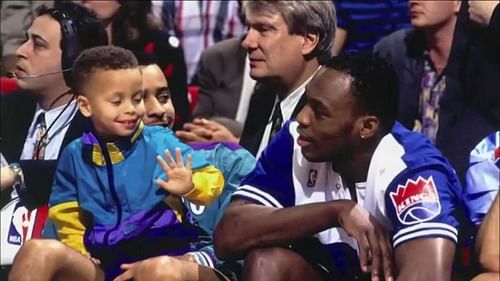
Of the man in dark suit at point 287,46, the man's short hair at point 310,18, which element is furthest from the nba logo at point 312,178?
the man's short hair at point 310,18

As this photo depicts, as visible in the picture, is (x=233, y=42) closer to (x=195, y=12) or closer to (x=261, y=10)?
(x=195, y=12)

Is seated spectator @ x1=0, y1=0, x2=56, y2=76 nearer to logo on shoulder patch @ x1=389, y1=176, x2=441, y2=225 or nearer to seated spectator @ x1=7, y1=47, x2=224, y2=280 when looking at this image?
seated spectator @ x1=7, y1=47, x2=224, y2=280

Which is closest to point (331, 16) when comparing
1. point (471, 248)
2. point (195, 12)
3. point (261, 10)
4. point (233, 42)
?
point (261, 10)

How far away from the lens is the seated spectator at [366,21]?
620cm

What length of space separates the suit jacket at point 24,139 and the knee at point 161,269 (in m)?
0.59

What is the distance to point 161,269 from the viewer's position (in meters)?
4.06

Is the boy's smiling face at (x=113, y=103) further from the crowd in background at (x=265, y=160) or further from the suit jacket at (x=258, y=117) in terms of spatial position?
the suit jacket at (x=258, y=117)

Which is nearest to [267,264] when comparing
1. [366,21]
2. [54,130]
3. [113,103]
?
[113,103]

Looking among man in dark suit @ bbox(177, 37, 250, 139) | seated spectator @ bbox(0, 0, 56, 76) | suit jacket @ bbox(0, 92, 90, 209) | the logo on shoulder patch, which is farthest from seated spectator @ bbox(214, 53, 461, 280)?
man in dark suit @ bbox(177, 37, 250, 139)

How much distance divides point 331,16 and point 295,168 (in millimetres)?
810

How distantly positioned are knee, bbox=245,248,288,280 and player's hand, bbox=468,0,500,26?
4.43ft

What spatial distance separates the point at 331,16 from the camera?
486cm

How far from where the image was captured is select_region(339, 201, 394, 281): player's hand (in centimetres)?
394

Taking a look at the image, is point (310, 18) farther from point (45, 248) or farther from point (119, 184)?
point (45, 248)
